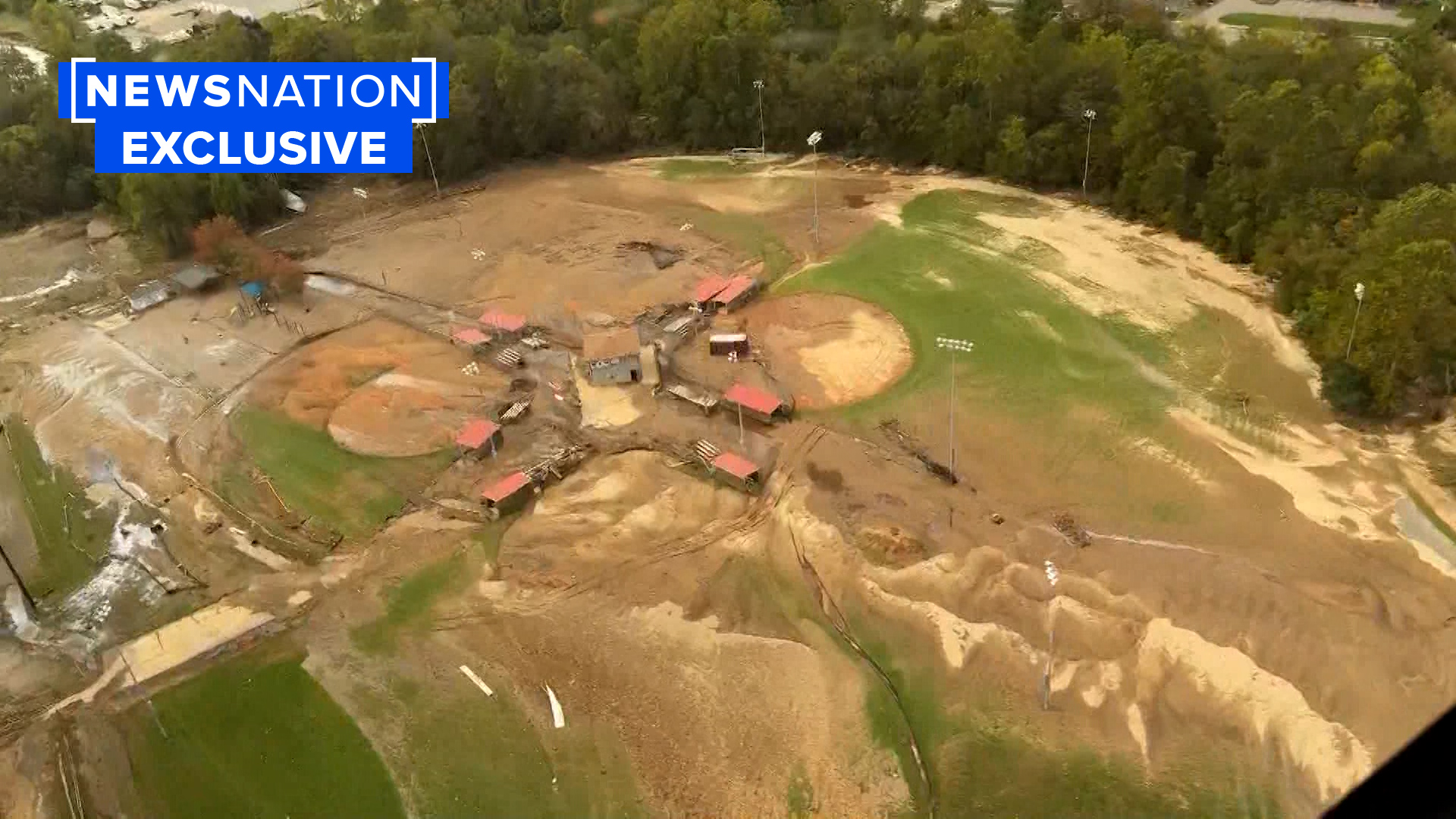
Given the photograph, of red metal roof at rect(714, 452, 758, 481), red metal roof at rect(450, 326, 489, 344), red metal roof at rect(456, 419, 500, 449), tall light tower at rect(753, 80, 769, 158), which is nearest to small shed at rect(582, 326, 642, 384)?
red metal roof at rect(456, 419, 500, 449)

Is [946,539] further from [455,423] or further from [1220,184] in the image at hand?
[1220,184]

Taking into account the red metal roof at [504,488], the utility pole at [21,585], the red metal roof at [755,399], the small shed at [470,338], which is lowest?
the utility pole at [21,585]

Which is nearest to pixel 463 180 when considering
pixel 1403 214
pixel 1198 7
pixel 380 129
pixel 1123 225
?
pixel 380 129

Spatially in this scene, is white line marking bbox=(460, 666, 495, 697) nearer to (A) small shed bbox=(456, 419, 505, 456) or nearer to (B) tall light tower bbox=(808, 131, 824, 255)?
(A) small shed bbox=(456, 419, 505, 456)

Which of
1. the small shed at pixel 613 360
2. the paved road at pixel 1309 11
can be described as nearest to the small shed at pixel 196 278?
the small shed at pixel 613 360

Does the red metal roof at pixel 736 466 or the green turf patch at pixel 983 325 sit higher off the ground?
the green turf patch at pixel 983 325

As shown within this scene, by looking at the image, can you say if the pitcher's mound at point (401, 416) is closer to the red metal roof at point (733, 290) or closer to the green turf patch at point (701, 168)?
the red metal roof at point (733, 290)
